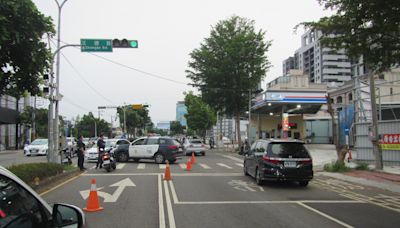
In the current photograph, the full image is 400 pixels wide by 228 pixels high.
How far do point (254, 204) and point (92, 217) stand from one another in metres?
4.02

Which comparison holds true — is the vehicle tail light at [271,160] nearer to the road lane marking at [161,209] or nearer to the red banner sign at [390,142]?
the road lane marking at [161,209]

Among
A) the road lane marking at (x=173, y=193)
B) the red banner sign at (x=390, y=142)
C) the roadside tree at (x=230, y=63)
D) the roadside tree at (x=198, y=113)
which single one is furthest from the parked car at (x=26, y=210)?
the roadside tree at (x=198, y=113)

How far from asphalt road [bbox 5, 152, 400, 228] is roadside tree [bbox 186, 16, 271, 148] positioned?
26.1 meters

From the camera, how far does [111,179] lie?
15.0m

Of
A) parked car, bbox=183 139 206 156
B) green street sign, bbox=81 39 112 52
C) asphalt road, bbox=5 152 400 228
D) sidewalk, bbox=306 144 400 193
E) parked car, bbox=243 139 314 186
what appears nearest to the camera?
asphalt road, bbox=5 152 400 228

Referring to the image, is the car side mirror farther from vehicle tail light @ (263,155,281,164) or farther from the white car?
the white car

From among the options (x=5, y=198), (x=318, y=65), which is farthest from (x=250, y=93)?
(x=318, y=65)

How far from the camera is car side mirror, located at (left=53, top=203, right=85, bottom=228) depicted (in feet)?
9.71

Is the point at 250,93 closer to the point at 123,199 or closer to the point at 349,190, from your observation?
the point at 349,190

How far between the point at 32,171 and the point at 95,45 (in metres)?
8.11

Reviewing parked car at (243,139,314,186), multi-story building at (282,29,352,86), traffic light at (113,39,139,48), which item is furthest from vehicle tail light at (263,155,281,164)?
multi-story building at (282,29,352,86)

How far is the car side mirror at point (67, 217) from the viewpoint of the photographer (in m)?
2.96

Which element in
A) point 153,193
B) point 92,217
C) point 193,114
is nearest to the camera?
point 92,217

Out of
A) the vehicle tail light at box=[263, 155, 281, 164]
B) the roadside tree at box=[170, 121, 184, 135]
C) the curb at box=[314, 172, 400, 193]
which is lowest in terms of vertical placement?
the curb at box=[314, 172, 400, 193]
